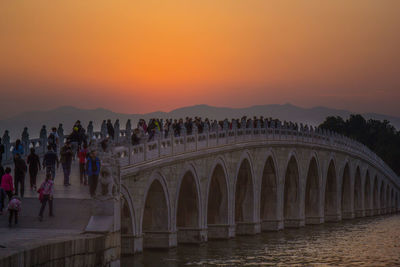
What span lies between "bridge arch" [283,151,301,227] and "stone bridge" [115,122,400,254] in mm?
78

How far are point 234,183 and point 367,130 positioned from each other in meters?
126

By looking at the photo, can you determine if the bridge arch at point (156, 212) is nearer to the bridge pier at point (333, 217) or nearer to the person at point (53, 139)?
the person at point (53, 139)

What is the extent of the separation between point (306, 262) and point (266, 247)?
243 inches

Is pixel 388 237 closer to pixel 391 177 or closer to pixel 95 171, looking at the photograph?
pixel 95 171

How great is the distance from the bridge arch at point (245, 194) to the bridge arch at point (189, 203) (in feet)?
27.1

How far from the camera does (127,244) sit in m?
32.9

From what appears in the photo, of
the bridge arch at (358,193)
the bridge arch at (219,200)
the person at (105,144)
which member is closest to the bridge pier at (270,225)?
the bridge arch at (219,200)

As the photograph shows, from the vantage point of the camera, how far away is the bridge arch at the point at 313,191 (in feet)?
212

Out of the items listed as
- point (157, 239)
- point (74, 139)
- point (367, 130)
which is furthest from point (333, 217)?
point (367, 130)

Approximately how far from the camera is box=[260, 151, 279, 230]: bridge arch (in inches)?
2147

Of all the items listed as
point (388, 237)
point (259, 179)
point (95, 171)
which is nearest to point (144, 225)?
point (95, 171)

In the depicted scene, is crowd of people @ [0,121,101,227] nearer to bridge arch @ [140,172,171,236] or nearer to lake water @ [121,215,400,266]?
lake water @ [121,215,400,266]

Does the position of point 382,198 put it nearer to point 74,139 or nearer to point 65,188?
point 74,139

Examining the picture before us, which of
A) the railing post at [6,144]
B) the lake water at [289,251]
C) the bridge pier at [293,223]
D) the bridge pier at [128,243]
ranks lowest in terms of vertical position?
the lake water at [289,251]
